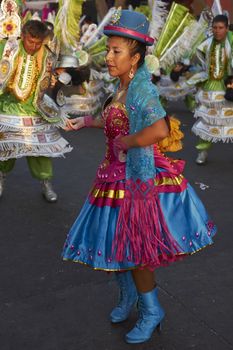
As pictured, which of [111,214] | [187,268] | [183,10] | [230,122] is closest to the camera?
[111,214]

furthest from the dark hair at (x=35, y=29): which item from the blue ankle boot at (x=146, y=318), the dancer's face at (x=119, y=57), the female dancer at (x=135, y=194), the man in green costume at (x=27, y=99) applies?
the blue ankle boot at (x=146, y=318)

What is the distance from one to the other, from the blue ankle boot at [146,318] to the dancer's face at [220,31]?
→ 157 inches

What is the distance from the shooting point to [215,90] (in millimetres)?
6543

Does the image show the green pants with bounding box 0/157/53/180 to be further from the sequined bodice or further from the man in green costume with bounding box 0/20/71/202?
the sequined bodice

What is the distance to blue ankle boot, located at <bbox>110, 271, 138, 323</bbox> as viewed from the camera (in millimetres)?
3152

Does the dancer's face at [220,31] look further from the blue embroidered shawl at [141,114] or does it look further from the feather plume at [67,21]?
the blue embroidered shawl at [141,114]

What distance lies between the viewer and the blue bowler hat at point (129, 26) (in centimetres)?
270

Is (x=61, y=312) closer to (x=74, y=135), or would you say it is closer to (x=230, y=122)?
(x=230, y=122)

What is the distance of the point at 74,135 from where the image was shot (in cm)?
835

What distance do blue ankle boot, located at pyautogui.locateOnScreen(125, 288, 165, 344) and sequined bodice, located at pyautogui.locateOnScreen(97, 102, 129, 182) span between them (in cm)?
64

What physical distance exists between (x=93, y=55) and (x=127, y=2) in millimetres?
4440

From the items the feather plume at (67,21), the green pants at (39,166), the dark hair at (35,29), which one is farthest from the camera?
the feather plume at (67,21)

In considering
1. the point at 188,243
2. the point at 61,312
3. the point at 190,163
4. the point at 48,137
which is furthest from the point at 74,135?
the point at 188,243

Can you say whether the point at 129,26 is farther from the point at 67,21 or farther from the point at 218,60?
the point at 67,21
